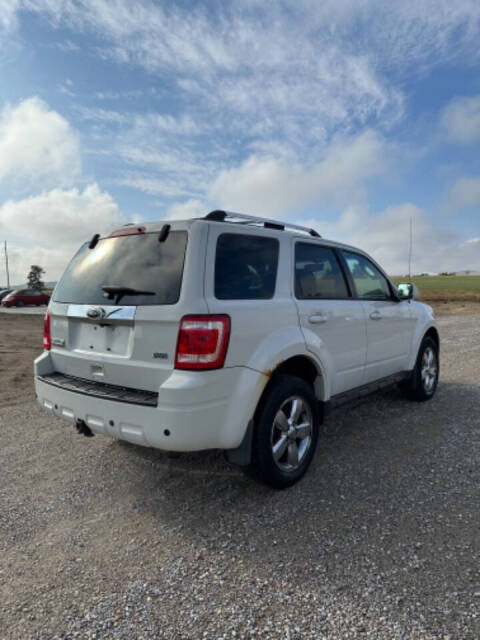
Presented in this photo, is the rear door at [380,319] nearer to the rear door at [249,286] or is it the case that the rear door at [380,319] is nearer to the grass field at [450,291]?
the rear door at [249,286]

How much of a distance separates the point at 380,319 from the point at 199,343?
2484mm

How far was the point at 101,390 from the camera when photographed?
9.90 ft

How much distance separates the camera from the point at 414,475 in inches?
134

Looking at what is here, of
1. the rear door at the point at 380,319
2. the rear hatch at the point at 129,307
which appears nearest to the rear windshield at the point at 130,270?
the rear hatch at the point at 129,307

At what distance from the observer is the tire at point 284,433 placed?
3.00 meters

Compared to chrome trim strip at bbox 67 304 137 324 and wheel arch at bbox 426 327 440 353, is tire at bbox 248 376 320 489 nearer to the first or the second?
chrome trim strip at bbox 67 304 137 324

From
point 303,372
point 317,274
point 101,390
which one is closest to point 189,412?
point 101,390

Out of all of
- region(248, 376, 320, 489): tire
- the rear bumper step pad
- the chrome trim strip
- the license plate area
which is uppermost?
the chrome trim strip

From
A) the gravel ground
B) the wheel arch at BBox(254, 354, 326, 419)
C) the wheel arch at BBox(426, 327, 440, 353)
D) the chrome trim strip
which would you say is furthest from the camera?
the wheel arch at BBox(426, 327, 440, 353)

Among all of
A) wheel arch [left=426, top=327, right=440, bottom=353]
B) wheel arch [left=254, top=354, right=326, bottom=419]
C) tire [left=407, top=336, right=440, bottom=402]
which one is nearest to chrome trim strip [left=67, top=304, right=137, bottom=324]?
wheel arch [left=254, top=354, right=326, bottom=419]

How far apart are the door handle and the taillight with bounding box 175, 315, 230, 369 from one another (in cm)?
104

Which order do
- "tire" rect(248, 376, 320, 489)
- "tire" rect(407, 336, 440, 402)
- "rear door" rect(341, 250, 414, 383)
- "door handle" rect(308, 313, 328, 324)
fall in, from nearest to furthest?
"tire" rect(248, 376, 320, 489) < "door handle" rect(308, 313, 328, 324) < "rear door" rect(341, 250, 414, 383) < "tire" rect(407, 336, 440, 402)

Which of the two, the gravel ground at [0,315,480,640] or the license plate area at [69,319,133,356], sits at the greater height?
the license plate area at [69,319,133,356]

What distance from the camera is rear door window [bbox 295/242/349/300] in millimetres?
3545
